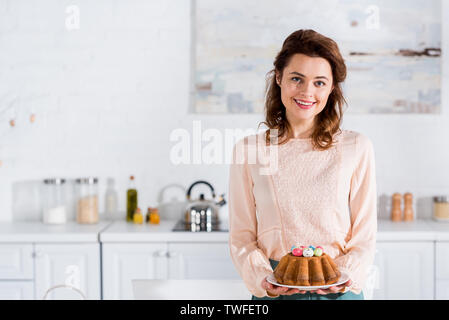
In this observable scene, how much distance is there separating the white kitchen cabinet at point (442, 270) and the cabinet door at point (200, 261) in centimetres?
79

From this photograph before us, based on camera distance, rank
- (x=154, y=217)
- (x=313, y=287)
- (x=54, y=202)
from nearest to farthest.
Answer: (x=313, y=287) < (x=154, y=217) < (x=54, y=202)

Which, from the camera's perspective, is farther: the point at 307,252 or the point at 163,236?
the point at 163,236

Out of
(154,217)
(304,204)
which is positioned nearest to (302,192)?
(304,204)

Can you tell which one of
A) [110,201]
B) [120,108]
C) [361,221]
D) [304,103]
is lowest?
[110,201]

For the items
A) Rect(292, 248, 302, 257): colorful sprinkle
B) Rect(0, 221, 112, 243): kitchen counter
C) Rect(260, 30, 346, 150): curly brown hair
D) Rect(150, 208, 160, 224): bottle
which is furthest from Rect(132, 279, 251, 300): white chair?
Rect(150, 208, 160, 224): bottle

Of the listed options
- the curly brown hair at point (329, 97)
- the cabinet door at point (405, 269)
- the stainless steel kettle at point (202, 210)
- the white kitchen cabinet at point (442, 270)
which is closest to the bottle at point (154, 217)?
the stainless steel kettle at point (202, 210)

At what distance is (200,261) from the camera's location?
6.27 ft

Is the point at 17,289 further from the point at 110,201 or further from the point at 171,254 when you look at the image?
the point at 171,254

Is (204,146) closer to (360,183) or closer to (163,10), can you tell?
(163,10)

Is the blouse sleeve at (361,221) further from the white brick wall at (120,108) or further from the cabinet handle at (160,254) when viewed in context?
the white brick wall at (120,108)

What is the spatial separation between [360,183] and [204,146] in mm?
1397

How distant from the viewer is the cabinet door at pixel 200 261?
1.91 meters

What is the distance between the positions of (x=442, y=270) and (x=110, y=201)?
145 cm

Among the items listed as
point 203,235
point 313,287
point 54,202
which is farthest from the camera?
point 54,202
